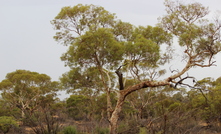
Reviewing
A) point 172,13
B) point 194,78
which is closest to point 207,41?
point 172,13

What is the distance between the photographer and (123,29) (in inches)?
627

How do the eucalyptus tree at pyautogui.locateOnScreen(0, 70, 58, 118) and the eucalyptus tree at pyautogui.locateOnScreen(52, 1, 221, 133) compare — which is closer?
the eucalyptus tree at pyautogui.locateOnScreen(52, 1, 221, 133)

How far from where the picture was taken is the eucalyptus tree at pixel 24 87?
2838cm

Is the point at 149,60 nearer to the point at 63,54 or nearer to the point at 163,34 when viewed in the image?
the point at 163,34

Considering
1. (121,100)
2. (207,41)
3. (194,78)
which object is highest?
(207,41)

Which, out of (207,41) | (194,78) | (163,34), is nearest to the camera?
(194,78)

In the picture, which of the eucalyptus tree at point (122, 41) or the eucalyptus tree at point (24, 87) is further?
the eucalyptus tree at point (24, 87)

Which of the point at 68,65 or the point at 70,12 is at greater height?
the point at 70,12

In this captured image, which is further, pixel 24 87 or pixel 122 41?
pixel 24 87

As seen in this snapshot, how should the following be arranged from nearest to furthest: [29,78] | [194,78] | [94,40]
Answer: [194,78] < [94,40] < [29,78]

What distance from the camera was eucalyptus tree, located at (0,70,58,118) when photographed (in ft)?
93.1

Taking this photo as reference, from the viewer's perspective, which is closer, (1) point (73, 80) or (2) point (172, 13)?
(2) point (172, 13)

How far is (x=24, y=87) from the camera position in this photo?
2953 cm

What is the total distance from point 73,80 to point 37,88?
14054 mm
